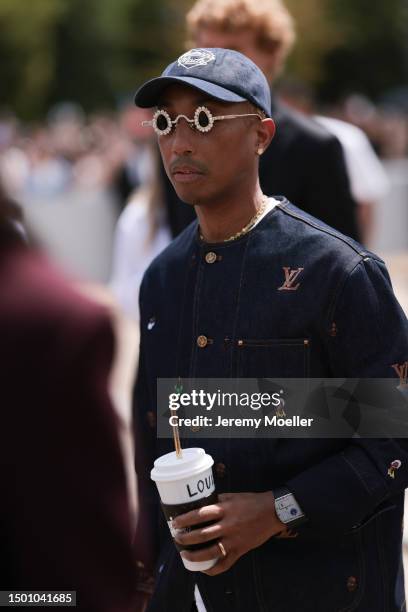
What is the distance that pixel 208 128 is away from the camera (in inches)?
106

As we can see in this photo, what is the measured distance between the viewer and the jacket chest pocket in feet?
8.51

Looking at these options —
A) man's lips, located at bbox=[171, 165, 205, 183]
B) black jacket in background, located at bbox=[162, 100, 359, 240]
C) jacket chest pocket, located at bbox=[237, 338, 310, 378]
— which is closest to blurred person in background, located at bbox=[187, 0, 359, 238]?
black jacket in background, located at bbox=[162, 100, 359, 240]

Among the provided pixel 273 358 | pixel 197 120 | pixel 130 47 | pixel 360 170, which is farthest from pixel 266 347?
pixel 130 47

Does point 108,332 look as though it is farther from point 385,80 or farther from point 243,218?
point 385,80

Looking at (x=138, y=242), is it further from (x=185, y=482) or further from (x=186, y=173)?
(x=185, y=482)

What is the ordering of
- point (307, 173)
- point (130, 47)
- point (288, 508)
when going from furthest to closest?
point (130, 47)
point (307, 173)
point (288, 508)

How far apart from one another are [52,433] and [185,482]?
0.81m

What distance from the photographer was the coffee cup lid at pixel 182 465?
2408 mm

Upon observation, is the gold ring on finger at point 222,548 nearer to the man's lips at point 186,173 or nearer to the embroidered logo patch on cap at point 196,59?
the man's lips at point 186,173

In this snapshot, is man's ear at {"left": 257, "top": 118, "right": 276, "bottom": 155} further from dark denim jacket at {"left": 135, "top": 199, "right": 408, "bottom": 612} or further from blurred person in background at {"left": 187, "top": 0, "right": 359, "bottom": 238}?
blurred person in background at {"left": 187, "top": 0, "right": 359, "bottom": 238}

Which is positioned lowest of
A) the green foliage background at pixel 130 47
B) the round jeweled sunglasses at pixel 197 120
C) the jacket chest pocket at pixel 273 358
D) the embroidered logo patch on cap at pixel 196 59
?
the jacket chest pocket at pixel 273 358

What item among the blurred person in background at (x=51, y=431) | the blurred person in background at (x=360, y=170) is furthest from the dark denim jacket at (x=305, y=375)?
the blurred person in background at (x=360, y=170)

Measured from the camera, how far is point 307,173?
3922 millimetres

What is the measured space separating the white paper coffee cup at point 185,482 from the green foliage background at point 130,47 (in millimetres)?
40265
